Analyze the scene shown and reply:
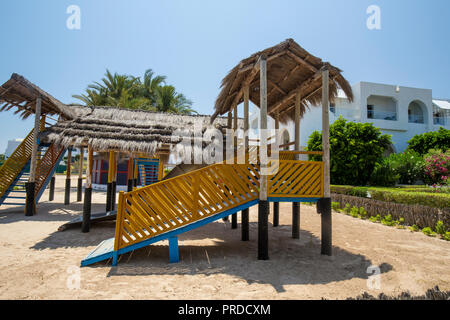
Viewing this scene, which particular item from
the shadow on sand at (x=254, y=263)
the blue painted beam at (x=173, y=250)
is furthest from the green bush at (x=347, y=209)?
the blue painted beam at (x=173, y=250)

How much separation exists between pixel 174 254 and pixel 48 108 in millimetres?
9679

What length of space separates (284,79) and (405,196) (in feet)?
20.7

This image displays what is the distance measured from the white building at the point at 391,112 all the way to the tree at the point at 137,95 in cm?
1193

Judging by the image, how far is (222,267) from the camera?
4430 mm

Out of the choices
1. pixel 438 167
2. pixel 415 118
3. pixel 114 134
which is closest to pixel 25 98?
pixel 114 134

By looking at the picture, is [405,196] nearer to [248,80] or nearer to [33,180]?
[248,80]

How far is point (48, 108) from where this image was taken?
10352 millimetres

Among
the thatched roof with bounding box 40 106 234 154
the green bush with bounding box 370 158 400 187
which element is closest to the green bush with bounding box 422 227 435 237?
the green bush with bounding box 370 158 400 187

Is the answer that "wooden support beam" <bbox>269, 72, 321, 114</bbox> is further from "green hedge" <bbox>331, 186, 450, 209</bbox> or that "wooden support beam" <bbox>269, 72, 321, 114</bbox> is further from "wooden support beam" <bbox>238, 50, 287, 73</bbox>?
"green hedge" <bbox>331, 186, 450, 209</bbox>

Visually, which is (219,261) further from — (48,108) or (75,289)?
(48,108)

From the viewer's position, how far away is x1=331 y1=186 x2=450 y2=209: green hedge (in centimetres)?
743

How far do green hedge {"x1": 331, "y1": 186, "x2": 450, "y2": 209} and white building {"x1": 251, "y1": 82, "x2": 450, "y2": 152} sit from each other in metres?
9.39

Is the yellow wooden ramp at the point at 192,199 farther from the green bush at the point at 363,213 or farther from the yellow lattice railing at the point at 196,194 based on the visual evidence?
the green bush at the point at 363,213
